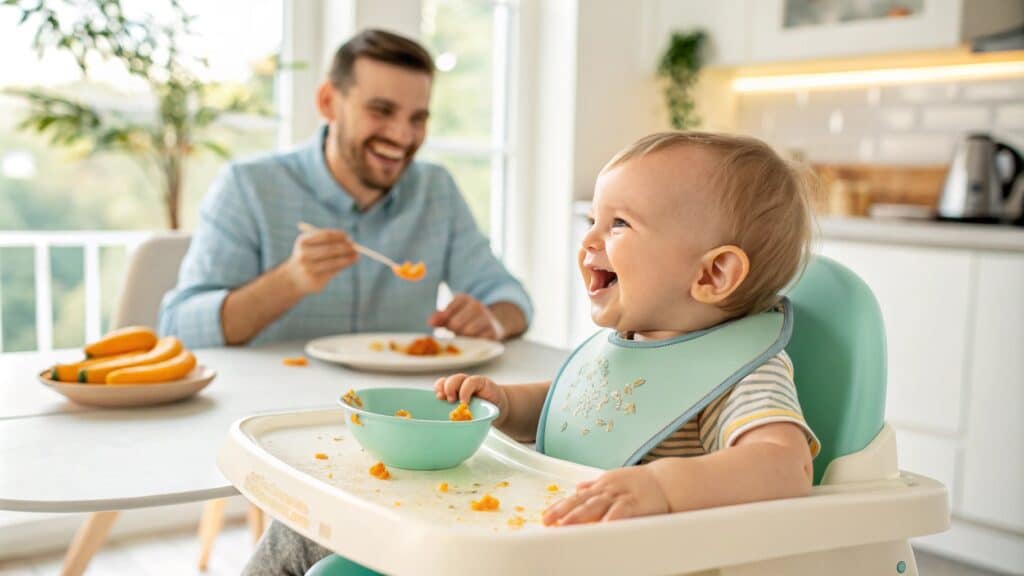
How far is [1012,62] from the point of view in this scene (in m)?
3.25

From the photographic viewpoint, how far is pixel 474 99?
388cm

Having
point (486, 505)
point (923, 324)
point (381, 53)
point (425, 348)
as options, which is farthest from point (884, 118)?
point (486, 505)

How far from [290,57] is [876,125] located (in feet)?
6.84

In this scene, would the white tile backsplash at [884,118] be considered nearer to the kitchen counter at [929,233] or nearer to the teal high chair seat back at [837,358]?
the kitchen counter at [929,233]

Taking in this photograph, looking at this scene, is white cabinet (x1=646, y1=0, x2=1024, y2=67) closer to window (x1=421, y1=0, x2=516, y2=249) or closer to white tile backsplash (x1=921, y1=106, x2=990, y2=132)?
white tile backsplash (x1=921, y1=106, x2=990, y2=132)

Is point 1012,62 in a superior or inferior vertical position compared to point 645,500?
superior

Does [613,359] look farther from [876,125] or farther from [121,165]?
[876,125]

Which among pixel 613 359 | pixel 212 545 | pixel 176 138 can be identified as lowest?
pixel 212 545

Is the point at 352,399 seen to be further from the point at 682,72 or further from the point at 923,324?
the point at 682,72

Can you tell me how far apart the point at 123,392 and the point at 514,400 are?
1.64 ft

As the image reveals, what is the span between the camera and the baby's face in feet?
3.17

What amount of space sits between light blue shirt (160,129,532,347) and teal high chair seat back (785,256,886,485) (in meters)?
1.05

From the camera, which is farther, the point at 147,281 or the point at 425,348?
the point at 147,281

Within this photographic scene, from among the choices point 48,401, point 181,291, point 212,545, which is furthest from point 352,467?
point 212,545
